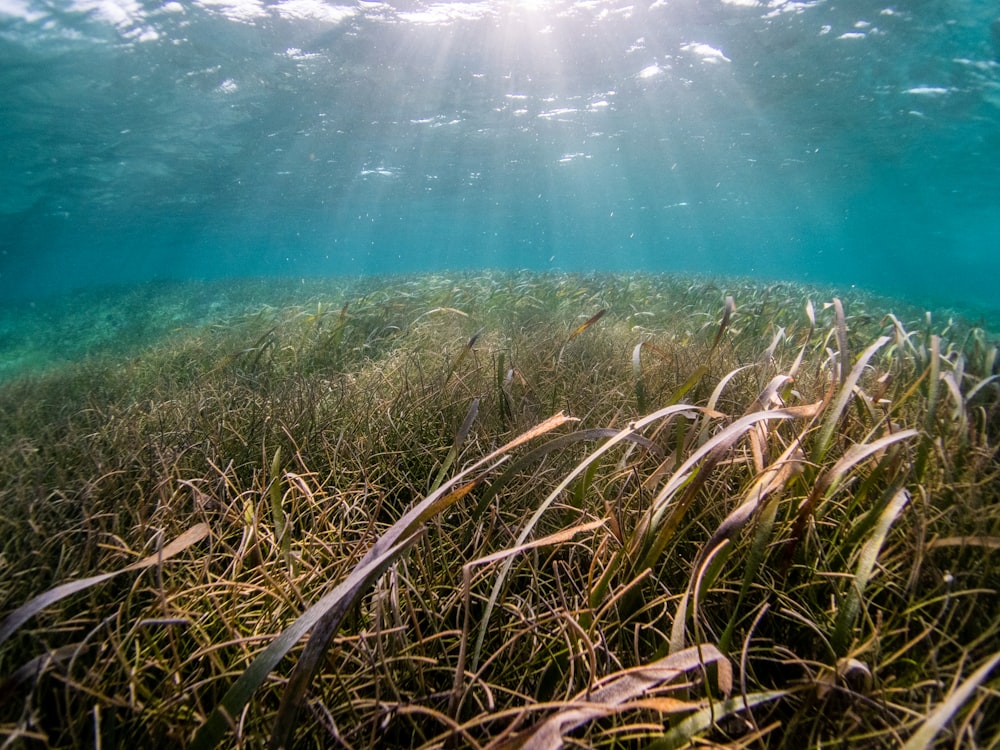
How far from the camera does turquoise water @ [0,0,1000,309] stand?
1417cm

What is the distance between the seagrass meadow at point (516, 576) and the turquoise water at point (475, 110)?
54.6 feet

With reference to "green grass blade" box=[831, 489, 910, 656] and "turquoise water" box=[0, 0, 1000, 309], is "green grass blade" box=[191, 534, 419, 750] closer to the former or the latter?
"green grass blade" box=[831, 489, 910, 656]

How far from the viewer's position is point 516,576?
1.40 meters

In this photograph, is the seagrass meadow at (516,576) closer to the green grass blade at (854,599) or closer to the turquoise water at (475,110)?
the green grass blade at (854,599)

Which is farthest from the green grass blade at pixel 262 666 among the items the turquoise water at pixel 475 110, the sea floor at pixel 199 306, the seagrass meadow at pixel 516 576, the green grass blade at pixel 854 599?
the turquoise water at pixel 475 110

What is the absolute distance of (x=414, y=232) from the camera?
211ft

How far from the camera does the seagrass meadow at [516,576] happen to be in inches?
35.9

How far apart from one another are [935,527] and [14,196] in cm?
4170

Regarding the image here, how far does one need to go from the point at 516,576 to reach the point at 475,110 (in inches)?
972

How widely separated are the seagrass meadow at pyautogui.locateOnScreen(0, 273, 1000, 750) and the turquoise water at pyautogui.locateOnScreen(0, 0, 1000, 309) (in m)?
16.6

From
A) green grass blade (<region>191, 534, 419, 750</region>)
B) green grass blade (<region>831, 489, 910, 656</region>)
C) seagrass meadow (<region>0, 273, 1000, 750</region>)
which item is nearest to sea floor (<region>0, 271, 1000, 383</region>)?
seagrass meadow (<region>0, 273, 1000, 750</region>)

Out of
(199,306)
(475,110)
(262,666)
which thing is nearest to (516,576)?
(262,666)

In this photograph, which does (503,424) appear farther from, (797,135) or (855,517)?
(797,135)

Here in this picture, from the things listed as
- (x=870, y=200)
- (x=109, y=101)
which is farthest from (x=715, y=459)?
(x=870, y=200)
